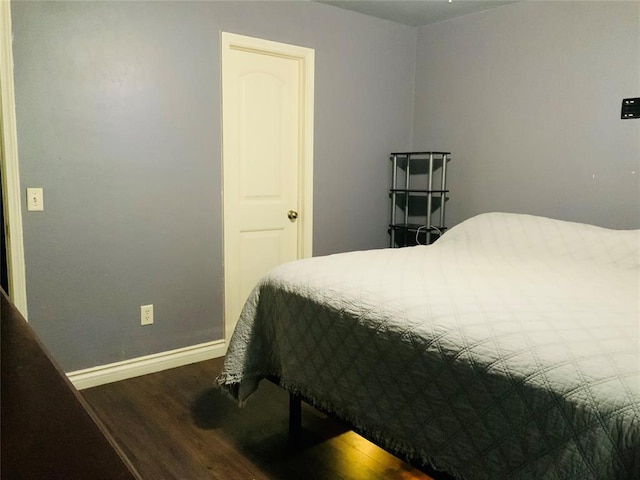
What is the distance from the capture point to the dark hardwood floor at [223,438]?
198cm

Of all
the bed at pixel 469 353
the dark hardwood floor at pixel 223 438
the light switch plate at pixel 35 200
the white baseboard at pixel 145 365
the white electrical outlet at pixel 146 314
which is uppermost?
the light switch plate at pixel 35 200

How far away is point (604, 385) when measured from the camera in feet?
3.67

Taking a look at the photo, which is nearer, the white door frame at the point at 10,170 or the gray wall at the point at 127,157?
the white door frame at the point at 10,170

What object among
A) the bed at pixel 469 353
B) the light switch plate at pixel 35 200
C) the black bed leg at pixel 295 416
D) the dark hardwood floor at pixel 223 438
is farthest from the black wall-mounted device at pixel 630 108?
the light switch plate at pixel 35 200

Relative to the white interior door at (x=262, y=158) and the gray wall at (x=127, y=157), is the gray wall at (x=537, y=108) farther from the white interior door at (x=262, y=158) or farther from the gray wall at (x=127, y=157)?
the white interior door at (x=262, y=158)

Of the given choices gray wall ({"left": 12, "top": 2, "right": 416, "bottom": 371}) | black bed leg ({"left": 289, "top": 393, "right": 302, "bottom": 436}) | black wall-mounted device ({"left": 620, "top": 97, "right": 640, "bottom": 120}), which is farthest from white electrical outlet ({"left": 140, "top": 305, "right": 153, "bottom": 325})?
black wall-mounted device ({"left": 620, "top": 97, "right": 640, "bottom": 120})

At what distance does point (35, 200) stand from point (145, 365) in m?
1.09

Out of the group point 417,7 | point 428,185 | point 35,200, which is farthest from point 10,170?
point 417,7

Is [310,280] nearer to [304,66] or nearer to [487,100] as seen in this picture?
[304,66]

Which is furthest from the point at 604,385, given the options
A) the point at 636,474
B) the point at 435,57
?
the point at 435,57

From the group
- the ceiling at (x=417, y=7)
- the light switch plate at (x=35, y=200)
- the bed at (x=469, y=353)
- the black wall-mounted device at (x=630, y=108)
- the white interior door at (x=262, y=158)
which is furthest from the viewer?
the ceiling at (x=417, y=7)

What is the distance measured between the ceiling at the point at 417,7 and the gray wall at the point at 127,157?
15 cm

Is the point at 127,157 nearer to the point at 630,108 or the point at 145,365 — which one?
the point at 145,365

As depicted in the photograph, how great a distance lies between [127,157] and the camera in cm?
274
